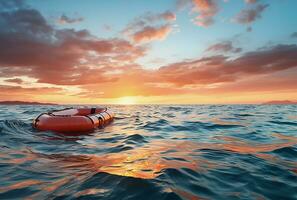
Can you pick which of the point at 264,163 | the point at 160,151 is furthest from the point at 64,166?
the point at 264,163

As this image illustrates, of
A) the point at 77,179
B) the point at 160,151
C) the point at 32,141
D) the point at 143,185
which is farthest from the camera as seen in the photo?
the point at 32,141

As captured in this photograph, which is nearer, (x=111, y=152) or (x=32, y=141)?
(x=111, y=152)

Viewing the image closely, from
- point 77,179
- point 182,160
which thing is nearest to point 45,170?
point 77,179

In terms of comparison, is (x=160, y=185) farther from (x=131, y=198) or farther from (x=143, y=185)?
(x=131, y=198)

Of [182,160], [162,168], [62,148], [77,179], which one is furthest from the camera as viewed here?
[62,148]

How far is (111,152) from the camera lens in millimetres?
6824

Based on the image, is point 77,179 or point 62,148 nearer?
point 77,179

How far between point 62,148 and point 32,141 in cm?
198

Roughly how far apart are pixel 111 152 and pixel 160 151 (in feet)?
4.95

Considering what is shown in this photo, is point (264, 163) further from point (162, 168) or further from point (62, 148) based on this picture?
point (62, 148)

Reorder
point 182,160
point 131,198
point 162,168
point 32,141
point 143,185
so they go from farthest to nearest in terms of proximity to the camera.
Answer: point 32,141
point 182,160
point 162,168
point 143,185
point 131,198

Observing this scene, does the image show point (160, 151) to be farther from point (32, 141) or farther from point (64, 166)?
point (32, 141)

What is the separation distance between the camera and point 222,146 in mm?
7500

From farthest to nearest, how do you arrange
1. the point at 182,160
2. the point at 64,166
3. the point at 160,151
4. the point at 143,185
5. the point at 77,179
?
the point at 160,151, the point at 182,160, the point at 64,166, the point at 77,179, the point at 143,185
